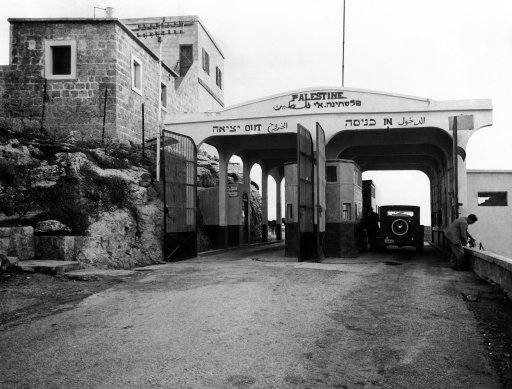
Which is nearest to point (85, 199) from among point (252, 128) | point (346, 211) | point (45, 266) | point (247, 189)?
point (45, 266)

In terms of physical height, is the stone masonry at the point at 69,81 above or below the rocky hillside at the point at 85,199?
above

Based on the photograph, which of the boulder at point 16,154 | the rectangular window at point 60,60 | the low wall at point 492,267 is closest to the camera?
the low wall at point 492,267

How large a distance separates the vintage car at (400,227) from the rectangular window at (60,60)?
13.3 m

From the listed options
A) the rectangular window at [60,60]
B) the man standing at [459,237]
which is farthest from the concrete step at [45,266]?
the rectangular window at [60,60]

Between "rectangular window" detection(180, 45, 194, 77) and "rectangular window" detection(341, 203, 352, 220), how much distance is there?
76.6 ft

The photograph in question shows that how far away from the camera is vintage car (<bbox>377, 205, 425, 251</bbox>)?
61.1ft

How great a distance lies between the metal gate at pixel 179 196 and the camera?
13438 millimetres

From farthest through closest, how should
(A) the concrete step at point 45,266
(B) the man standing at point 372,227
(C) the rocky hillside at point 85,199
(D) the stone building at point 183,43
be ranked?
(D) the stone building at point 183,43
(B) the man standing at point 372,227
(C) the rocky hillside at point 85,199
(A) the concrete step at point 45,266

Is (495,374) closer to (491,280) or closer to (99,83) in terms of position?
(491,280)

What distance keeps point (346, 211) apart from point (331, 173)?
1.28m

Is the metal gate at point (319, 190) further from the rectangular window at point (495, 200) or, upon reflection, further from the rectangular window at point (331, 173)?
the rectangular window at point (495, 200)

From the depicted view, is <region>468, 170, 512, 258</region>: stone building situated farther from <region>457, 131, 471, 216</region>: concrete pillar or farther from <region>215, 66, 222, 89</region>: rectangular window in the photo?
<region>215, 66, 222, 89</region>: rectangular window

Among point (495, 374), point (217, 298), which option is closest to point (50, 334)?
point (217, 298)

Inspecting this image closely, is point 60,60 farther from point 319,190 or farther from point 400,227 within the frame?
point 400,227
